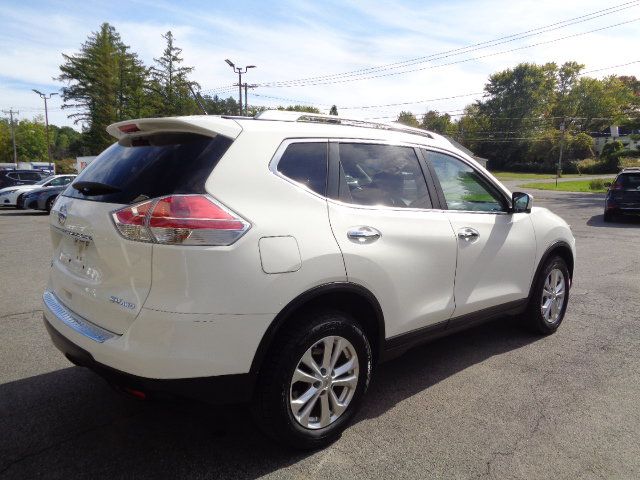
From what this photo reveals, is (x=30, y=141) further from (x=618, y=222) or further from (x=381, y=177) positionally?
(x=381, y=177)

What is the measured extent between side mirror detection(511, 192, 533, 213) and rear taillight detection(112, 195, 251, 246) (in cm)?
256

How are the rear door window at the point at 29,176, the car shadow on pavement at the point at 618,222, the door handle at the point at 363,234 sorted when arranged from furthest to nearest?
the rear door window at the point at 29,176, the car shadow on pavement at the point at 618,222, the door handle at the point at 363,234

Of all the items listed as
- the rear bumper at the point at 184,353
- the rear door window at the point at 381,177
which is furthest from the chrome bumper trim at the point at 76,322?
the rear door window at the point at 381,177

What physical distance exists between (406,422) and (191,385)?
1.41 meters

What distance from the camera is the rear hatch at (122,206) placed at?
7.35ft

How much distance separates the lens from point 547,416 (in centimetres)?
301

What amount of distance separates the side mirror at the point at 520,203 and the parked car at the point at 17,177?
2233cm

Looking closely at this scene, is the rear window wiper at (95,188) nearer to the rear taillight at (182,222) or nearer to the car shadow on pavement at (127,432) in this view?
the rear taillight at (182,222)

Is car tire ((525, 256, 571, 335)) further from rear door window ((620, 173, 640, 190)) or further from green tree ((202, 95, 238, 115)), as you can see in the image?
green tree ((202, 95, 238, 115))

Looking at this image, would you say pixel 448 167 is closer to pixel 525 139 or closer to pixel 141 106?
pixel 141 106

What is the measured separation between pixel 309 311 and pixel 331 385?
47 centimetres

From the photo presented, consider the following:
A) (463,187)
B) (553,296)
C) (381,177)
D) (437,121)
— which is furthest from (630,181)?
(437,121)

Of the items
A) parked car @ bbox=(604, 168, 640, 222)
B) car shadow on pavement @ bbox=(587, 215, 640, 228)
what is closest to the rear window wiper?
car shadow on pavement @ bbox=(587, 215, 640, 228)

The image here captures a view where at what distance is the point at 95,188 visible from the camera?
2.54 m
